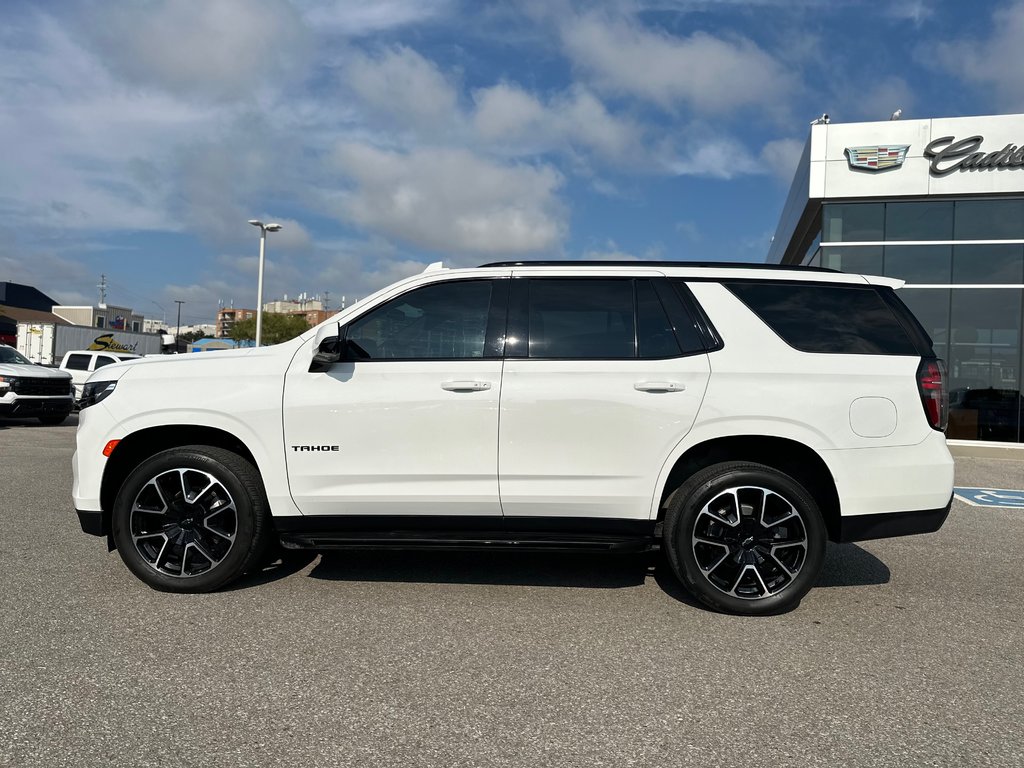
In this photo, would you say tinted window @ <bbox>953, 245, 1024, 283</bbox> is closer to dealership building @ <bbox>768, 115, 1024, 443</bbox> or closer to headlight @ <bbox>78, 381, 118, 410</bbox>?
dealership building @ <bbox>768, 115, 1024, 443</bbox>

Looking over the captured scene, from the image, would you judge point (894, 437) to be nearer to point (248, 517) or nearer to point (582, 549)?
point (582, 549)

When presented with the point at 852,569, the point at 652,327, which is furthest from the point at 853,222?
the point at 652,327

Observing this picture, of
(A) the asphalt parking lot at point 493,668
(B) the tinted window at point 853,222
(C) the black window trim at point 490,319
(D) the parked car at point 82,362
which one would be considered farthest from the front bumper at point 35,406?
(B) the tinted window at point 853,222

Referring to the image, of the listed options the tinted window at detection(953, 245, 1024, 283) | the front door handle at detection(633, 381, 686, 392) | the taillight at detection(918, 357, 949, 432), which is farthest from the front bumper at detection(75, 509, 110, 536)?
the tinted window at detection(953, 245, 1024, 283)

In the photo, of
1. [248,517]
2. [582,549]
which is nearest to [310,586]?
[248,517]

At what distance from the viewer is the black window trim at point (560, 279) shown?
398 cm

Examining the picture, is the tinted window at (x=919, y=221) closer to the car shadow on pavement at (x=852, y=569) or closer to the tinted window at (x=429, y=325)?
the car shadow on pavement at (x=852, y=569)

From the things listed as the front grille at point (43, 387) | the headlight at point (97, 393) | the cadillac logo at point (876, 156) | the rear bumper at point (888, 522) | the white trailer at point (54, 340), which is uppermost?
the cadillac logo at point (876, 156)

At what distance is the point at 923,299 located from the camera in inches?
613

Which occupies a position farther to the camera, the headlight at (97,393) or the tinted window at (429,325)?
the headlight at (97,393)

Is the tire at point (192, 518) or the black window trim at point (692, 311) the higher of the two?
the black window trim at point (692, 311)

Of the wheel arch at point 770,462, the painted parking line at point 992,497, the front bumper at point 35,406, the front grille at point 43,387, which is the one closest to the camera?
the wheel arch at point 770,462

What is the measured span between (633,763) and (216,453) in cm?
273

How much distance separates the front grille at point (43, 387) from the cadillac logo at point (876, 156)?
17281 mm
